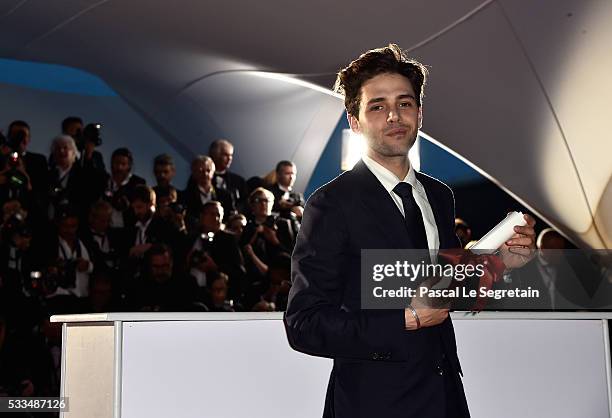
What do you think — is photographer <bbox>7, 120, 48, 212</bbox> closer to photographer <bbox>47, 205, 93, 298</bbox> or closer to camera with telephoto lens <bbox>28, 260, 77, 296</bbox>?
photographer <bbox>47, 205, 93, 298</bbox>

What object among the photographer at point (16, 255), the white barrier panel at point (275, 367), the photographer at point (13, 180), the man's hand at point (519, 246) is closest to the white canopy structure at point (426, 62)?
the photographer at point (13, 180)

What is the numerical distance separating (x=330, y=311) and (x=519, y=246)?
Result: 0.43 meters

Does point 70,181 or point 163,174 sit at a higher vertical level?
point 163,174

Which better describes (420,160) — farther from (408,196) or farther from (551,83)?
(408,196)

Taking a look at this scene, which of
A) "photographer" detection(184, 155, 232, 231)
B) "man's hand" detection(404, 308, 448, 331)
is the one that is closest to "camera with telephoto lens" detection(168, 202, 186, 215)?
"photographer" detection(184, 155, 232, 231)

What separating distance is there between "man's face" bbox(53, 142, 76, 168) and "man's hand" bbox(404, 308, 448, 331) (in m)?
4.25

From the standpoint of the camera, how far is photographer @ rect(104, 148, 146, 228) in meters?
5.24

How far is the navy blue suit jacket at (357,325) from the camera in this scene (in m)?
1.33

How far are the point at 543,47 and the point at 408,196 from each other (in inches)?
219

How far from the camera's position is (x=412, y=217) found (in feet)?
4.74

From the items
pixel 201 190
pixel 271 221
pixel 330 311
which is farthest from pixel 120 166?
pixel 330 311

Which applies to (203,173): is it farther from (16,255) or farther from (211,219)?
(16,255)

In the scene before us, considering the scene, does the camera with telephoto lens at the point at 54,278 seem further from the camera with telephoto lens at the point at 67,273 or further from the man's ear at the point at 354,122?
the man's ear at the point at 354,122

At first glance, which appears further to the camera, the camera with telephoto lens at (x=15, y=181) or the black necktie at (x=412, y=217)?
the camera with telephoto lens at (x=15, y=181)
